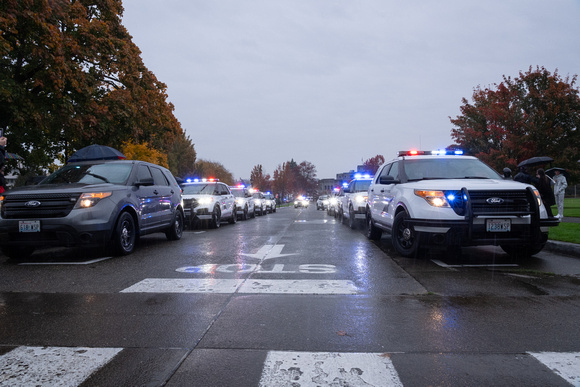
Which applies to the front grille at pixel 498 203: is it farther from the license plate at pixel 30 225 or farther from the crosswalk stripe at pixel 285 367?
the license plate at pixel 30 225

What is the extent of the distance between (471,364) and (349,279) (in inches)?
118

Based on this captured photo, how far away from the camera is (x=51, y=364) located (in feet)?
9.59

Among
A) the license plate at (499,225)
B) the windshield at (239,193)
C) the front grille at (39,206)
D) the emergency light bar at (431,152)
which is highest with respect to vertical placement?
the emergency light bar at (431,152)

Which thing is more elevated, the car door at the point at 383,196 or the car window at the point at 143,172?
the car window at the point at 143,172

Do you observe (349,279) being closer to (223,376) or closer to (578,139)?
(223,376)

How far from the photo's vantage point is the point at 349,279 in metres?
5.92

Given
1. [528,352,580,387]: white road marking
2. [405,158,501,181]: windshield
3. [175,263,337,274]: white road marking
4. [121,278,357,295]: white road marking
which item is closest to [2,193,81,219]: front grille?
[175,263,337,274]: white road marking

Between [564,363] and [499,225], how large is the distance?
405cm

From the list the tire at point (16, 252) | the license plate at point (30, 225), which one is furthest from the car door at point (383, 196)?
the tire at point (16, 252)

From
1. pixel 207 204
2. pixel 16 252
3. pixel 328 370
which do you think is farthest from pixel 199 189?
pixel 328 370

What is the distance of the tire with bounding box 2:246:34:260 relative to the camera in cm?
766

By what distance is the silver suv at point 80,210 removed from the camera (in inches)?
283

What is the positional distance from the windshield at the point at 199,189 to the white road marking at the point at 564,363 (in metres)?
14.4

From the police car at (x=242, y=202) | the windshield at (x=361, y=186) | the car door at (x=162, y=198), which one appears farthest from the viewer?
the police car at (x=242, y=202)
